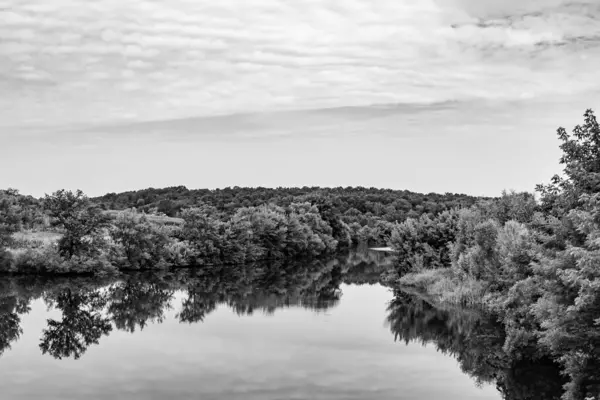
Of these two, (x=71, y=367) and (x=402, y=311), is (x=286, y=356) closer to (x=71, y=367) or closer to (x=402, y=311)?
(x=71, y=367)

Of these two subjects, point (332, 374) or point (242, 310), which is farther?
point (242, 310)

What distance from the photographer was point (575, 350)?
2197 centimetres

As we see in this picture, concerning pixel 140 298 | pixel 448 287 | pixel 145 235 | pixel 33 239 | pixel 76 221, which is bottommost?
pixel 140 298

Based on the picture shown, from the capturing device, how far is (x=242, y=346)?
33.2 m

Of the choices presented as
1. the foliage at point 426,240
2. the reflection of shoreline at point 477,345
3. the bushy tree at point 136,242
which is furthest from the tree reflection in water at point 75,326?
the foliage at point 426,240

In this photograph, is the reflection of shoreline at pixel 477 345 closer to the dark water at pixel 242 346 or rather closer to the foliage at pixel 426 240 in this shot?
the dark water at pixel 242 346

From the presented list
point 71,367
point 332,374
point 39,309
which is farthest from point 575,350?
point 39,309

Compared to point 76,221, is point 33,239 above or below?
below

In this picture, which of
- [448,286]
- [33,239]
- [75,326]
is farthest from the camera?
[33,239]

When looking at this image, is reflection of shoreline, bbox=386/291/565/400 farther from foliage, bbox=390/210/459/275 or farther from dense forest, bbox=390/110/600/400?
foliage, bbox=390/210/459/275

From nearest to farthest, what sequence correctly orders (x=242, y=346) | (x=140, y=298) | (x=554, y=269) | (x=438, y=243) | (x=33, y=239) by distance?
1. (x=554, y=269)
2. (x=242, y=346)
3. (x=140, y=298)
4. (x=438, y=243)
5. (x=33, y=239)

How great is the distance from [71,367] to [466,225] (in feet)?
103

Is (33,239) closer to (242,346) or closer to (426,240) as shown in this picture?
(242,346)

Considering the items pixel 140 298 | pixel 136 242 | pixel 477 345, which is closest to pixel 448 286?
pixel 477 345
